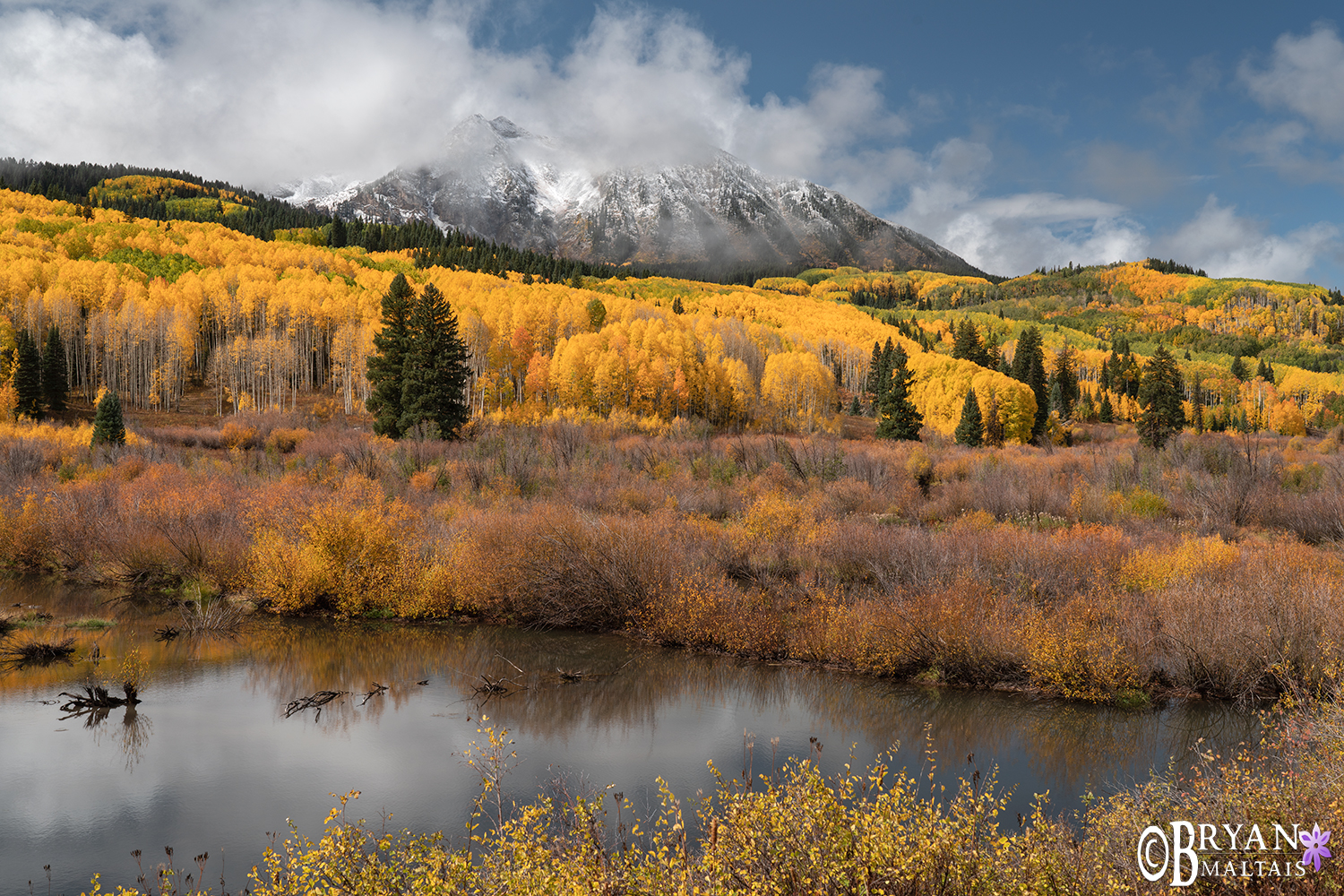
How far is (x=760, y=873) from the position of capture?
230 inches

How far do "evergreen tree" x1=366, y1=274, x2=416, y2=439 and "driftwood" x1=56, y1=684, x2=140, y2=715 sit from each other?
111ft

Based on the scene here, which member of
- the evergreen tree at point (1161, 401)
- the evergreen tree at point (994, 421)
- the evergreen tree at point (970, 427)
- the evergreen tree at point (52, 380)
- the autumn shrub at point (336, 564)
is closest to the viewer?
the autumn shrub at point (336, 564)

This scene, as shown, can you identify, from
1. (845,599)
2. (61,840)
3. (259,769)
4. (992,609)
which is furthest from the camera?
(845,599)

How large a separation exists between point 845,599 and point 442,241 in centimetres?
16816

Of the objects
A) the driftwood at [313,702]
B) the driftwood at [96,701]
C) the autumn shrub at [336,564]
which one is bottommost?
the driftwood at [313,702]

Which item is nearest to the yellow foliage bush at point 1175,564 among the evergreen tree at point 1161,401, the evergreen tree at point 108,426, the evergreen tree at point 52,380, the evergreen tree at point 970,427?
the evergreen tree at point 970,427

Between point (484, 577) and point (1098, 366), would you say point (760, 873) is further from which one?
point (1098, 366)

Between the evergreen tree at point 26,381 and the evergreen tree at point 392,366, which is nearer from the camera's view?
the evergreen tree at point 392,366

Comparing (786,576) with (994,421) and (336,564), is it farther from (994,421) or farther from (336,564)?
(994,421)

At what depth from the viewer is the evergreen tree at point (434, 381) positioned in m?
46.6

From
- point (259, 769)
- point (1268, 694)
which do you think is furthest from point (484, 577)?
point (1268, 694)

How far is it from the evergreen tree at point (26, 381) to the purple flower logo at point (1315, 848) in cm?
8442

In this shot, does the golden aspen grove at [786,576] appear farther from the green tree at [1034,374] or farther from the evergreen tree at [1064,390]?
the evergreen tree at [1064,390]

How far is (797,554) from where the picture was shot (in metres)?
22.4
